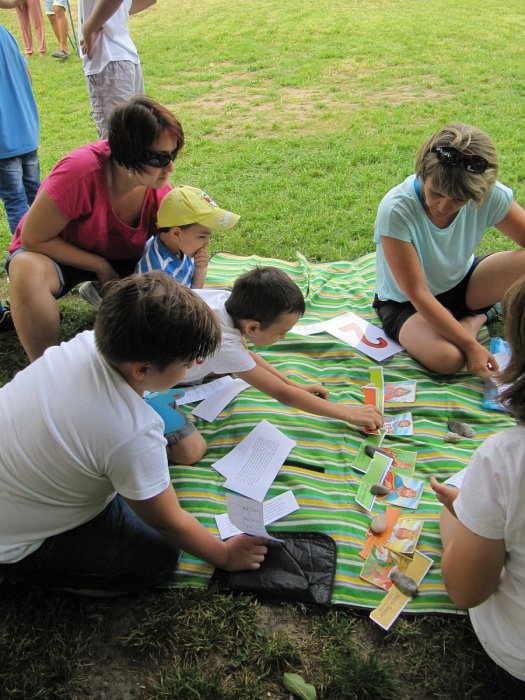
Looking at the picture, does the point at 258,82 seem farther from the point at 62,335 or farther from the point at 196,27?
the point at 62,335

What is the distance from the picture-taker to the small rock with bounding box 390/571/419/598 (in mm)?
2086

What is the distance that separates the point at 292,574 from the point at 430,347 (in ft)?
4.98

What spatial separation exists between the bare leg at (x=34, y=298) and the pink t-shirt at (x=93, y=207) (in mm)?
210

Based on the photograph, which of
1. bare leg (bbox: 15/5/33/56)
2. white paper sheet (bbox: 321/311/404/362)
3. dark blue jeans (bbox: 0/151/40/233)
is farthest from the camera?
bare leg (bbox: 15/5/33/56)

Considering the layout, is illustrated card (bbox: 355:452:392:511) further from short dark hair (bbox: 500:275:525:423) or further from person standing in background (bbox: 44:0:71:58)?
person standing in background (bbox: 44:0:71:58)

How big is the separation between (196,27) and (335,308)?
10.3 m

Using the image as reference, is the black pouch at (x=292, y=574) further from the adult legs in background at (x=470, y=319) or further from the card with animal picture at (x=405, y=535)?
the adult legs in background at (x=470, y=319)

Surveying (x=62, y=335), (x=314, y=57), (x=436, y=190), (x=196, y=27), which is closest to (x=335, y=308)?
(x=436, y=190)

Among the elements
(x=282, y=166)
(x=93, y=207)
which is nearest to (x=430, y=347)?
(x=93, y=207)

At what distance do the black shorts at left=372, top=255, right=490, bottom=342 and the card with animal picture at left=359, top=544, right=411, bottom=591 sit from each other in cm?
143

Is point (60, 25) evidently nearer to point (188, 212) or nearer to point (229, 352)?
point (188, 212)

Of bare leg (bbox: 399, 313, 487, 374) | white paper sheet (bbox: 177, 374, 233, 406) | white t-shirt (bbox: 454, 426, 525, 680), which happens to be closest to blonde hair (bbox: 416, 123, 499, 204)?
bare leg (bbox: 399, 313, 487, 374)

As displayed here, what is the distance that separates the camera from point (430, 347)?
306cm

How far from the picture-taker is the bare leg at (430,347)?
9.91 feet
